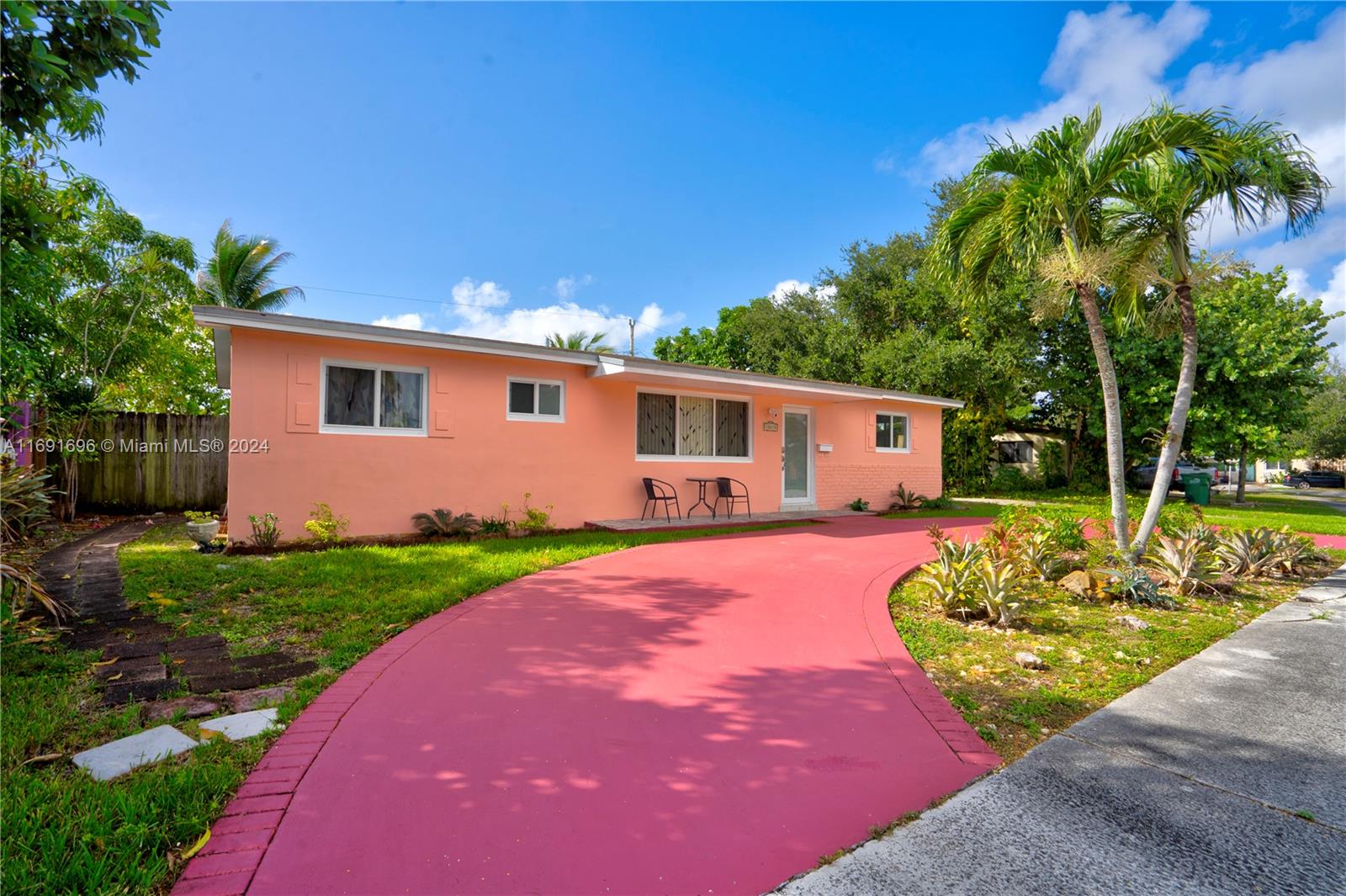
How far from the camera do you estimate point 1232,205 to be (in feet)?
21.2

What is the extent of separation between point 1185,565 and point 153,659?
889 centimetres

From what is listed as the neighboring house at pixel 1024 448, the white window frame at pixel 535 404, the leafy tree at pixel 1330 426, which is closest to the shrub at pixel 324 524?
the white window frame at pixel 535 404

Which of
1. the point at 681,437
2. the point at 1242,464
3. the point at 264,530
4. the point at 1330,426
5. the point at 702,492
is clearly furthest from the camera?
the point at 1330,426

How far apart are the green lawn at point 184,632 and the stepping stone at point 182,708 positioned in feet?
0.34

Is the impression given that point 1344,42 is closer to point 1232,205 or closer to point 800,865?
point 1232,205

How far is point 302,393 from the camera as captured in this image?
8195 mm

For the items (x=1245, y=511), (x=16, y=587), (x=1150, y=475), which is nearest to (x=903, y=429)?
(x=1245, y=511)

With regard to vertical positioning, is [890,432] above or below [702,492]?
above

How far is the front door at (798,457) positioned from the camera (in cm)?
1331

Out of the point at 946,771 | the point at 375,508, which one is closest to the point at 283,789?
the point at 946,771

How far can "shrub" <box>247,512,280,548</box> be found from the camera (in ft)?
25.8

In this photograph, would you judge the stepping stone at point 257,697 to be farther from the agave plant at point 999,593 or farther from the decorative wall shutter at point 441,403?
the decorative wall shutter at point 441,403

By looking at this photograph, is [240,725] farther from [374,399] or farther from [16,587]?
[374,399]

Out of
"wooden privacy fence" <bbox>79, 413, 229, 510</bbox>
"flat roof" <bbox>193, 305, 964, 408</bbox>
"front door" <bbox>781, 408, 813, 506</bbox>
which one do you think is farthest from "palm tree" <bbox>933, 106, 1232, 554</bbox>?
"wooden privacy fence" <bbox>79, 413, 229, 510</bbox>
